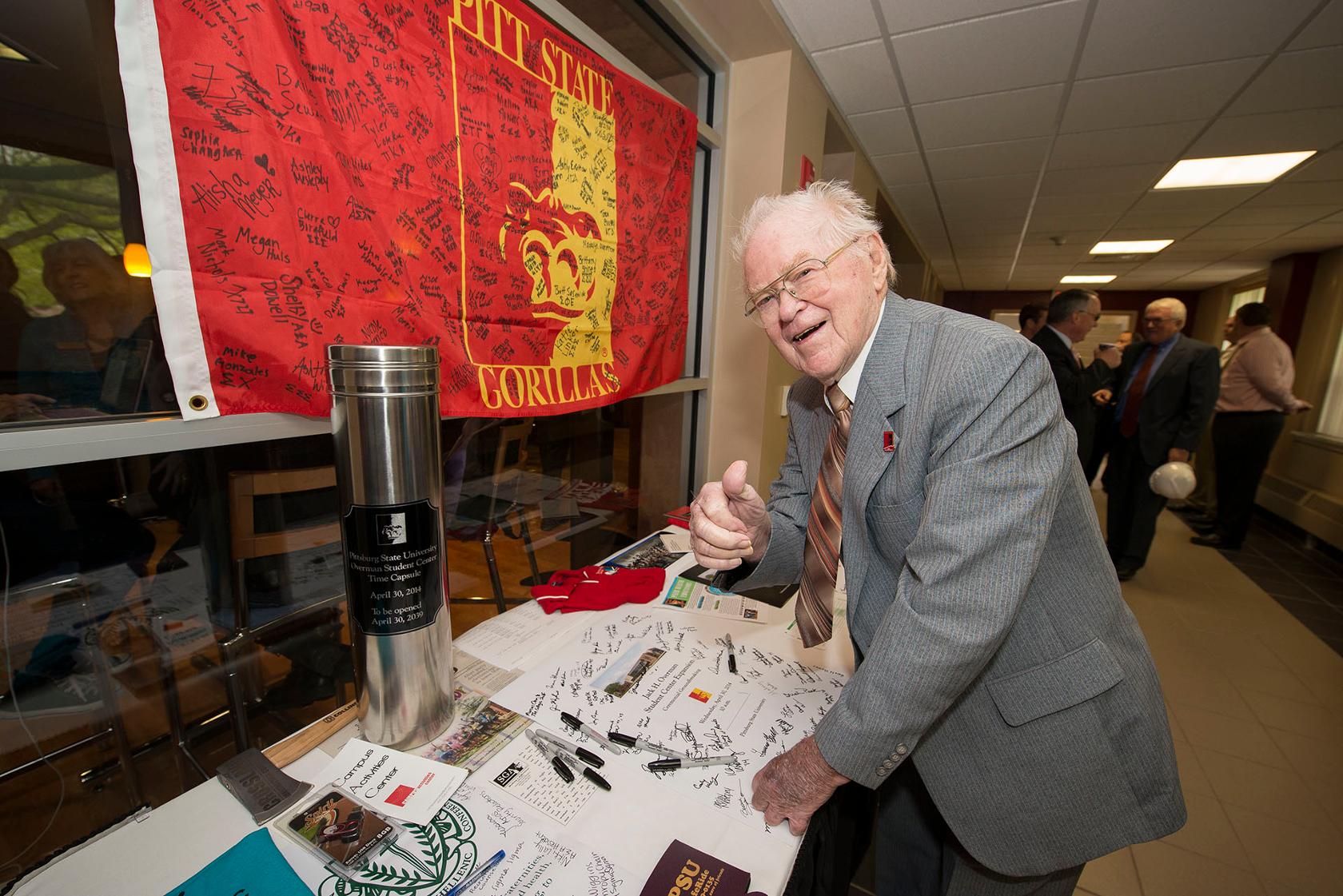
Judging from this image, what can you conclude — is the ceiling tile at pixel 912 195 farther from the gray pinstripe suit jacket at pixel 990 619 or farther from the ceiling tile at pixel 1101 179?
the gray pinstripe suit jacket at pixel 990 619

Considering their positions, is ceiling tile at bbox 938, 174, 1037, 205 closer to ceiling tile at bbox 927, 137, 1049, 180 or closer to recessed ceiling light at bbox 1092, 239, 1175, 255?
ceiling tile at bbox 927, 137, 1049, 180

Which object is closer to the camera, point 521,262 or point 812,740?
point 812,740

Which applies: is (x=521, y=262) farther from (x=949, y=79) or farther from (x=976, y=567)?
(x=949, y=79)

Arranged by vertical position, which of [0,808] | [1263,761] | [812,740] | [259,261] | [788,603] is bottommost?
[1263,761]

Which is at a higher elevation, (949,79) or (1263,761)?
(949,79)

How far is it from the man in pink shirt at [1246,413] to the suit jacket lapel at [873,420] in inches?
193

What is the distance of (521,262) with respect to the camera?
1248 mm

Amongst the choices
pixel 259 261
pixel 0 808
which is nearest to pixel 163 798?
pixel 0 808

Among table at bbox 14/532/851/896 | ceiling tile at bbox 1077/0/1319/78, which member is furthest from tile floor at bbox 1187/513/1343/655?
table at bbox 14/532/851/896

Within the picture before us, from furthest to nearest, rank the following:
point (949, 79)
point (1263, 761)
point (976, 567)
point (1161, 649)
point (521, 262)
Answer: point (1161, 649) → point (949, 79) → point (1263, 761) → point (521, 262) → point (976, 567)

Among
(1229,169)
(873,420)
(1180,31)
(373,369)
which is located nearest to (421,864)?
(373,369)

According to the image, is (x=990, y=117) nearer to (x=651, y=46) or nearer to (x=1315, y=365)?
(x=651, y=46)

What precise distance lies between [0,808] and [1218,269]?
9.75 meters

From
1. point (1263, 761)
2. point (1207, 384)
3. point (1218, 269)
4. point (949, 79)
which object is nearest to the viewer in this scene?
point (1263, 761)
